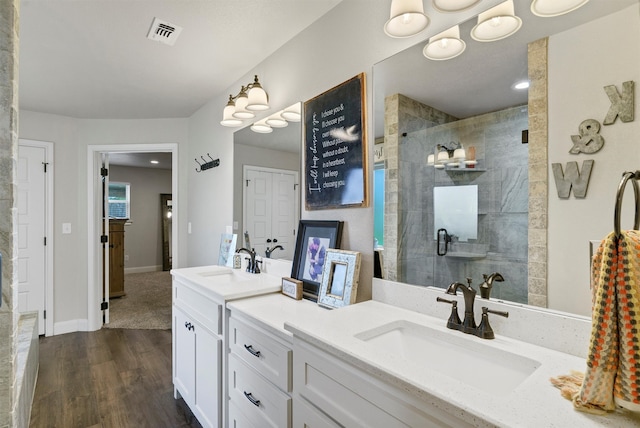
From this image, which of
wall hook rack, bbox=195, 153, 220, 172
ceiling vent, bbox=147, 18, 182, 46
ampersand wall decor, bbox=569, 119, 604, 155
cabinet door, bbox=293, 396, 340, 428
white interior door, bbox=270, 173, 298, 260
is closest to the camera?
ampersand wall decor, bbox=569, 119, 604, 155

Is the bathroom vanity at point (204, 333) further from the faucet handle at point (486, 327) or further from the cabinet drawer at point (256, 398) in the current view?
the faucet handle at point (486, 327)

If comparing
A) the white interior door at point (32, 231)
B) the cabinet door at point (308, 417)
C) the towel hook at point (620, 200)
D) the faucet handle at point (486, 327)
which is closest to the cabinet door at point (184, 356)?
the cabinet door at point (308, 417)

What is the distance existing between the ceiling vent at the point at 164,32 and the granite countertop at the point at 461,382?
1938mm

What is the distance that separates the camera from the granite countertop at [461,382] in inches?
26.8

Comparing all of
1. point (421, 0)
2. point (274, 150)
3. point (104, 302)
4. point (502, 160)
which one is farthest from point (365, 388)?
point (104, 302)

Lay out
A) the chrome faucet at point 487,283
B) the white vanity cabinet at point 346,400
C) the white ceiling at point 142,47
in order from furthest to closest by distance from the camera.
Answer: the white ceiling at point 142,47
the chrome faucet at point 487,283
the white vanity cabinet at point 346,400

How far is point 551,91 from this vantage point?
1.05 m

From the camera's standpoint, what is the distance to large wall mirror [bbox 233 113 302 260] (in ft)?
7.14

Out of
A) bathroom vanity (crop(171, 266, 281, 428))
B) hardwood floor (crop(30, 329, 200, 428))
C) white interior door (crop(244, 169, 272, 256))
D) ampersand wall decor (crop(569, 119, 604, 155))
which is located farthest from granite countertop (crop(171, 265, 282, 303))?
ampersand wall decor (crop(569, 119, 604, 155))

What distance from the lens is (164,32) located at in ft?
6.99

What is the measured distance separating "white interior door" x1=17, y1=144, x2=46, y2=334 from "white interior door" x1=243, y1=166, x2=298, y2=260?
275 centimetres

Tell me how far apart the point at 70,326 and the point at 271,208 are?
3.26m

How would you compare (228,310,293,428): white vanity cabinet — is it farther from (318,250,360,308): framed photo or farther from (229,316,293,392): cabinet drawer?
(318,250,360,308): framed photo

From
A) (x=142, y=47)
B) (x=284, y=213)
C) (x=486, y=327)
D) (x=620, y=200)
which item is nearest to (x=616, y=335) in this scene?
(x=620, y=200)
